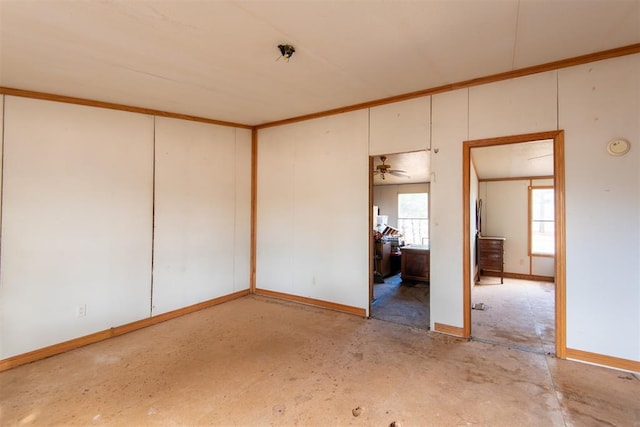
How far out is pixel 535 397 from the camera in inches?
84.4

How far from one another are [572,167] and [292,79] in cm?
273

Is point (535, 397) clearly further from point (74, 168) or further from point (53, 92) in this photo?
point (53, 92)

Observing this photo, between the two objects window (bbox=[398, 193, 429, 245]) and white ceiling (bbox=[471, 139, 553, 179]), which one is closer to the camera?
white ceiling (bbox=[471, 139, 553, 179])

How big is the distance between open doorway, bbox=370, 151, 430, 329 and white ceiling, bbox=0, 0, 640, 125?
1250mm

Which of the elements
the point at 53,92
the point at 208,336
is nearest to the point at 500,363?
the point at 208,336

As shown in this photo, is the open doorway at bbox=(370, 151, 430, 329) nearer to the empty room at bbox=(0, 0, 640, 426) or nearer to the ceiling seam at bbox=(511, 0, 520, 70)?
the empty room at bbox=(0, 0, 640, 426)

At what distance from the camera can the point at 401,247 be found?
6082 mm

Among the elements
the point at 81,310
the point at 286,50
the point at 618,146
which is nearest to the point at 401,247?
the point at 618,146

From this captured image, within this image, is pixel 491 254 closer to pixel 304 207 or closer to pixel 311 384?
pixel 304 207

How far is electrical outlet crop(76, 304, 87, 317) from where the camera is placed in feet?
10.2

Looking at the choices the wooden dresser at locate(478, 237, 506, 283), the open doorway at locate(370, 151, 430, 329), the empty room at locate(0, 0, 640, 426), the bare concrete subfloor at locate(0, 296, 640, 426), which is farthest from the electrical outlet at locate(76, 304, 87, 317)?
the wooden dresser at locate(478, 237, 506, 283)

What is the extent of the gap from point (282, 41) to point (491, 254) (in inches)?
232

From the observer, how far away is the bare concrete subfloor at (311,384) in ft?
6.46

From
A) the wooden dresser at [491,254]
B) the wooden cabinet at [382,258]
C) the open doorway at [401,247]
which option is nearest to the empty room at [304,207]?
the open doorway at [401,247]
